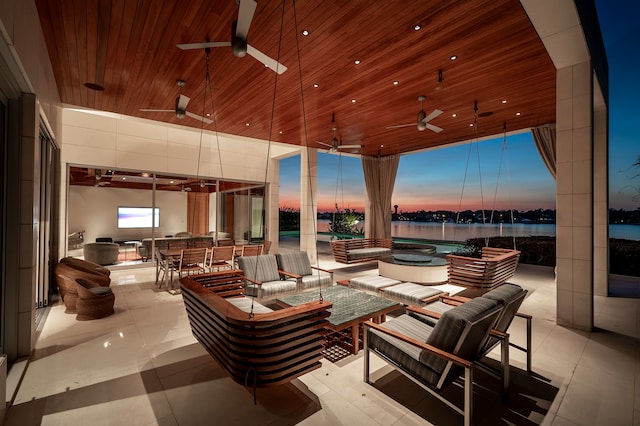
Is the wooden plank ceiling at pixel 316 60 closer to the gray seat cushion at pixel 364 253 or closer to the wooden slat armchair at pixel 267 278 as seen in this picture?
the wooden slat armchair at pixel 267 278

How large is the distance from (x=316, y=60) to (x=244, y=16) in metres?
1.53

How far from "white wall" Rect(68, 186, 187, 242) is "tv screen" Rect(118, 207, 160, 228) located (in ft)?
0.36

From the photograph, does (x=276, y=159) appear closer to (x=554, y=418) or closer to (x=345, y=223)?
(x=345, y=223)

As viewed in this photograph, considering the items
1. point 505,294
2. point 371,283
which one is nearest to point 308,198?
point 371,283

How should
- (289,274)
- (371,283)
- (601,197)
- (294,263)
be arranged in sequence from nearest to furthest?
(371,283), (289,274), (294,263), (601,197)

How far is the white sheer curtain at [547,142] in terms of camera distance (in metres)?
6.12

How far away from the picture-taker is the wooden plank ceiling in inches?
114

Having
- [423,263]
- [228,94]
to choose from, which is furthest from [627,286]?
[228,94]

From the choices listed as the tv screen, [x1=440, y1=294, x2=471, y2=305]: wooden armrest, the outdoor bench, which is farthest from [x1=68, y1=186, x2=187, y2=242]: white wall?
[x1=440, y1=294, x2=471, y2=305]: wooden armrest

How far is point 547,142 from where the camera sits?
6262mm

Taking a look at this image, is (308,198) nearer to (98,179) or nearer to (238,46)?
(98,179)

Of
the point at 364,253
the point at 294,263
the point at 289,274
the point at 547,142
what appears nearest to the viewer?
the point at 289,274

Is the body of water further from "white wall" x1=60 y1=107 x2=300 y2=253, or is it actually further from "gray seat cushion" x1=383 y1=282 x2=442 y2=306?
"gray seat cushion" x1=383 y1=282 x2=442 y2=306

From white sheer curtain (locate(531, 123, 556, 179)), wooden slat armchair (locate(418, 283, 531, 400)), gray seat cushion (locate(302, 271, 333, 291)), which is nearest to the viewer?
wooden slat armchair (locate(418, 283, 531, 400))
